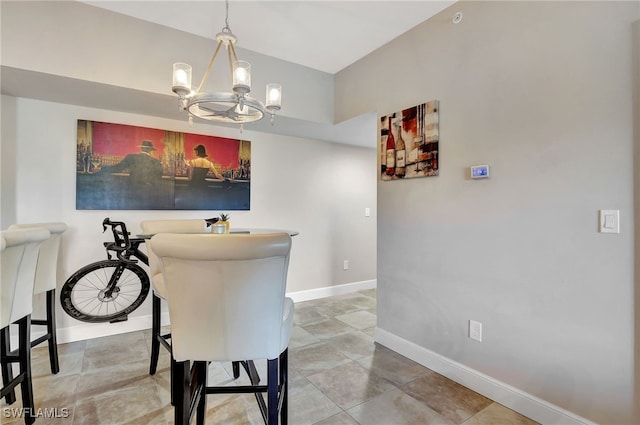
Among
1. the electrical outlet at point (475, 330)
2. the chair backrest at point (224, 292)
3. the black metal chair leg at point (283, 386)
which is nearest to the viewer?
the chair backrest at point (224, 292)

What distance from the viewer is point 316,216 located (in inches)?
164

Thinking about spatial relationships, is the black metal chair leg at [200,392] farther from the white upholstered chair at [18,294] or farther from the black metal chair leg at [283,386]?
the white upholstered chair at [18,294]

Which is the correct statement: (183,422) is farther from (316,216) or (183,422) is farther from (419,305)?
(316,216)

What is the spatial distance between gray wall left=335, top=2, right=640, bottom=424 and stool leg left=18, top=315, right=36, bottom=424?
2.47 m

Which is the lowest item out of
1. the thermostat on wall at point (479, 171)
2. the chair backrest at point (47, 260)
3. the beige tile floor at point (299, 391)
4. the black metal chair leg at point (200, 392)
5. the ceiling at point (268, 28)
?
the beige tile floor at point (299, 391)

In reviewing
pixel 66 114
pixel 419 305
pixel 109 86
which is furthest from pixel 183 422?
pixel 66 114

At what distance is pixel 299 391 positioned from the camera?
201 centimetres

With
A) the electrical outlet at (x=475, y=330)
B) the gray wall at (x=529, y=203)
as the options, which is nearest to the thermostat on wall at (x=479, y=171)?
the gray wall at (x=529, y=203)

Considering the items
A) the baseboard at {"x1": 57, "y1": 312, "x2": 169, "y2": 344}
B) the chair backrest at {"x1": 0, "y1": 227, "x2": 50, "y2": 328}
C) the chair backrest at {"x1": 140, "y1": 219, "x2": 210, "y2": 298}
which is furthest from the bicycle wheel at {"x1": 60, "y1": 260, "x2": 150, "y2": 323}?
→ the chair backrest at {"x1": 0, "y1": 227, "x2": 50, "y2": 328}

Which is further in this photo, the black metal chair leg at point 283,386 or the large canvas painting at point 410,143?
the large canvas painting at point 410,143

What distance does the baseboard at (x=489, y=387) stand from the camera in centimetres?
167

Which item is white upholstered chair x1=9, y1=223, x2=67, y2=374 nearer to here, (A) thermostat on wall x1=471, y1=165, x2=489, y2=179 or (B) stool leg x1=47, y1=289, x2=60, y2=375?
(B) stool leg x1=47, y1=289, x2=60, y2=375

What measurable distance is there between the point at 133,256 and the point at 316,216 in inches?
84.8

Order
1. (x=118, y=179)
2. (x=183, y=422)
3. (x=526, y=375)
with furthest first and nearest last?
(x=118, y=179)
(x=526, y=375)
(x=183, y=422)
